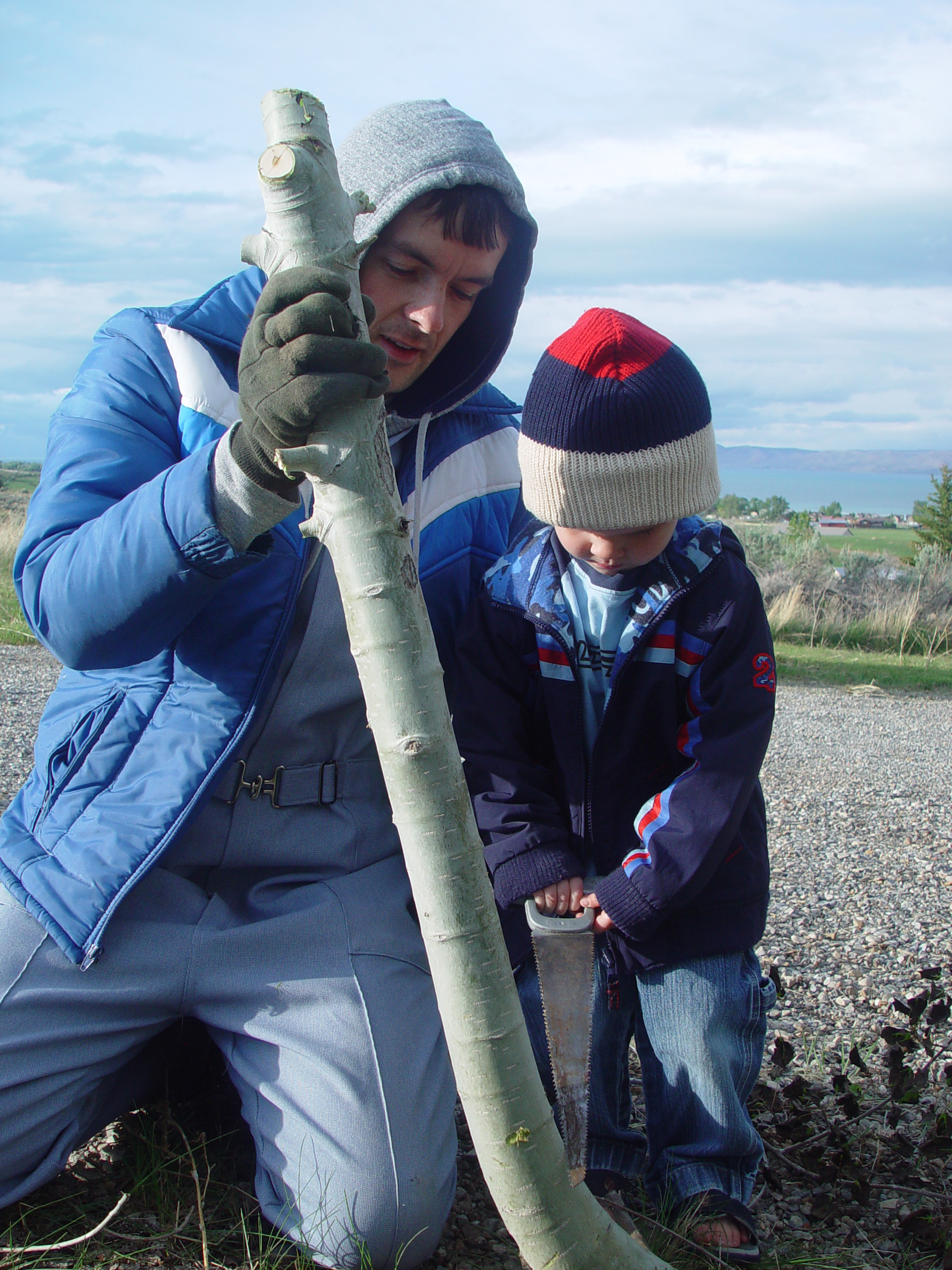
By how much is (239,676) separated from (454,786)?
86 centimetres

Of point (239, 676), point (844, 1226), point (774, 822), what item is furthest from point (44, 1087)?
point (774, 822)

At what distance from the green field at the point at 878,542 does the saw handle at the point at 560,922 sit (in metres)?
16.9

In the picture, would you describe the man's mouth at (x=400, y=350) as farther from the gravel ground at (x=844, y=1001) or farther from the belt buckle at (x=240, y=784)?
the gravel ground at (x=844, y=1001)

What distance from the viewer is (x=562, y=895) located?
2.15 meters

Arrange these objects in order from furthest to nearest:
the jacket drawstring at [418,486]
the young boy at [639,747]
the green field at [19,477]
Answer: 1. the green field at [19,477]
2. the jacket drawstring at [418,486]
3. the young boy at [639,747]

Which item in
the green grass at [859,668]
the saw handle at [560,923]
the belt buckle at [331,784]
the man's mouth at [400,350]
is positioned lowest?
the green grass at [859,668]

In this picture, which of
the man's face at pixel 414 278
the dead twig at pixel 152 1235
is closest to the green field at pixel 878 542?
the man's face at pixel 414 278

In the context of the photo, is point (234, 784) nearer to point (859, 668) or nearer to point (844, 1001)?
point (844, 1001)

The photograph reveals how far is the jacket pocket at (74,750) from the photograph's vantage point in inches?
90.0

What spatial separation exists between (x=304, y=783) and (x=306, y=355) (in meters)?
1.16

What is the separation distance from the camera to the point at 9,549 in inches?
558

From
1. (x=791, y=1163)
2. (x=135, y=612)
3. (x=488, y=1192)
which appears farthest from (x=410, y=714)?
(x=791, y=1163)

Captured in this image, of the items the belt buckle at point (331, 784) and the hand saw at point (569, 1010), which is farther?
the belt buckle at point (331, 784)

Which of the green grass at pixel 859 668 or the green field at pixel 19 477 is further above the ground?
the green field at pixel 19 477
